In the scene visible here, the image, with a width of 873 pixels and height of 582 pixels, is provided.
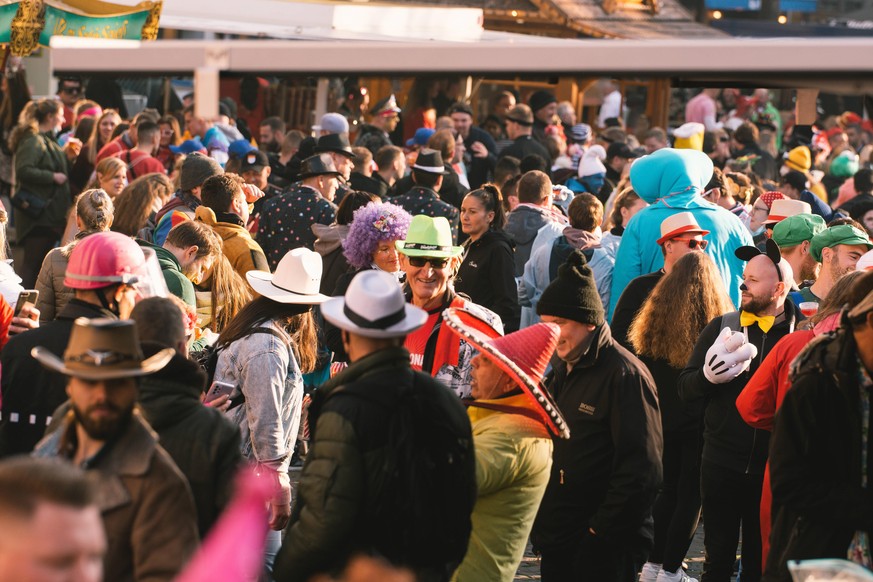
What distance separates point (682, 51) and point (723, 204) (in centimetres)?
715

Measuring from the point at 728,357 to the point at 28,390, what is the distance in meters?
3.12

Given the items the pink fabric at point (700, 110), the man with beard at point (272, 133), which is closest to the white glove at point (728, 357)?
the man with beard at point (272, 133)

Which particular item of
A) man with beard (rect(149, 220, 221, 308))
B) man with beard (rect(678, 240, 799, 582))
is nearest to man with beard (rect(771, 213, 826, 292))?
man with beard (rect(678, 240, 799, 582))

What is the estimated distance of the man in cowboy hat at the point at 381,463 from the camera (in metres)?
4.02

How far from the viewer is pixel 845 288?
236 inches

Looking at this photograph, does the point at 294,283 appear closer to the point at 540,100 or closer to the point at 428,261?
the point at 428,261

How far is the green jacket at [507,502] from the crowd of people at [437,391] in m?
0.01

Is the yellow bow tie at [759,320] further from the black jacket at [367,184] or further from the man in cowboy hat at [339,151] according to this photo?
the black jacket at [367,184]

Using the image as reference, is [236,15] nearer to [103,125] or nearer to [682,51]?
[103,125]

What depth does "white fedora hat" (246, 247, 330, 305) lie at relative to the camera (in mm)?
6004

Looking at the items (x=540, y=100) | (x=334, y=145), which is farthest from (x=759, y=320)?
(x=540, y=100)

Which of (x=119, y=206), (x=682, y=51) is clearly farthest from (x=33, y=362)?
(x=119, y=206)

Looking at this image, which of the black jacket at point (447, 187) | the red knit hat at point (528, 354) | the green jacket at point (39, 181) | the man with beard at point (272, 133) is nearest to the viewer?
the red knit hat at point (528, 354)

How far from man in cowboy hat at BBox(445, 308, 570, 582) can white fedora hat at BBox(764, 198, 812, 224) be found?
454 cm
